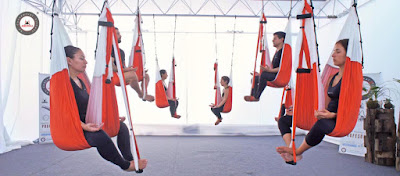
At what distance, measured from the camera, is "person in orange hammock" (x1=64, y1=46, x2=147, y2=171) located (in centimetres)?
153

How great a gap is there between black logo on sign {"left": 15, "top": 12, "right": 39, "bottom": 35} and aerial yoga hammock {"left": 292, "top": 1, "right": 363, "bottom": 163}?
154 inches

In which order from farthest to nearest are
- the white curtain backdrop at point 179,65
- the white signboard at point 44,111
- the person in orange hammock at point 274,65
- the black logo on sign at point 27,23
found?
the white signboard at point 44,111, the white curtain backdrop at point 179,65, the black logo on sign at point 27,23, the person in orange hammock at point 274,65

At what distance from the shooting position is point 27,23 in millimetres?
4238

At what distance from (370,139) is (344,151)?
0.74 meters

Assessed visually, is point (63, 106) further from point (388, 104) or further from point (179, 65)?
point (179, 65)

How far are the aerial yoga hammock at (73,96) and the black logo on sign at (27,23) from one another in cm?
297

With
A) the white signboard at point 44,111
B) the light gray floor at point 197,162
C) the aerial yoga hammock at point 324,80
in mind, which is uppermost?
the aerial yoga hammock at point 324,80

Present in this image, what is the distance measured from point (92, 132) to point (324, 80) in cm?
147

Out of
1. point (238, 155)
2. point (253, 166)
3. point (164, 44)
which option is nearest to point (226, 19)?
point (164, 44)

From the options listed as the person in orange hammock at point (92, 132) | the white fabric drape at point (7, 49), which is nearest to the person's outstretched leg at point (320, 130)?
the person in orange hammock at point (92, 132)

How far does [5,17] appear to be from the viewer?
13.7 feet

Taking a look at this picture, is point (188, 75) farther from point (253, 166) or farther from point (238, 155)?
point (253, 166)

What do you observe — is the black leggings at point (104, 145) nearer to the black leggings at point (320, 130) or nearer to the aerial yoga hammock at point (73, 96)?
the aerial yoga hammock at point (73, 96)

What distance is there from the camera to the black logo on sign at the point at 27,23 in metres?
4.03
